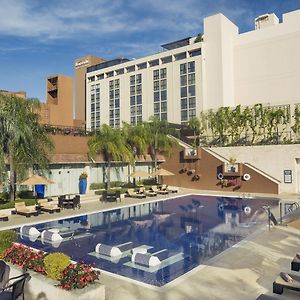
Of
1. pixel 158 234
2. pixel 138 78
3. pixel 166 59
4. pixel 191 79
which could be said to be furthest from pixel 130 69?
pixel 158 234

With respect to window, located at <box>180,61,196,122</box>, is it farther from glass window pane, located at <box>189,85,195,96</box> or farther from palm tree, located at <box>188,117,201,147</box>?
palm tree, located at <box>188,117,201,147</box>

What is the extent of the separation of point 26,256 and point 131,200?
16.6 metres

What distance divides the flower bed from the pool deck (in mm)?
872

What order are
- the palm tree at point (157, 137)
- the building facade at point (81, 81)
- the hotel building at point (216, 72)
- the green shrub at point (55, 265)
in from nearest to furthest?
1. the green shrub at point (55, 265)
2. the palm tree at point (157, 137)
3. the hotel building at point (216, 72)
4. the building facade at point (81, 81)

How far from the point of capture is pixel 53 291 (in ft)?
22.2

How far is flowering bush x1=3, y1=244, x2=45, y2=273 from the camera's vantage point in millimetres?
7562

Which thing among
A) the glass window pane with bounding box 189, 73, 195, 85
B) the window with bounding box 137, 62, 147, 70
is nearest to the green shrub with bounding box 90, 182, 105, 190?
the glass window pane with bounding box 189, 73, 195, 85

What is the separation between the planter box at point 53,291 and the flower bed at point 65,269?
12 cm

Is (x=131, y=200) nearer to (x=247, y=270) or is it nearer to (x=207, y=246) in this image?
(x=207, y=246)

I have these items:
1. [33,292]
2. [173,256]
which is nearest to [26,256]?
[33,292]

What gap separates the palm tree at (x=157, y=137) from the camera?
32312 millimetres

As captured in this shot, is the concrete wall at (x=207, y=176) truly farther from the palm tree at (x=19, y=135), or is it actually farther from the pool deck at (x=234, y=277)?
the pool deck at (x=234, y=277)

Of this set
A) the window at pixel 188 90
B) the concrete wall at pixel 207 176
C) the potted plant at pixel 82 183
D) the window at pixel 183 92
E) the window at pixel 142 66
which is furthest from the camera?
the window at pixel 142 66

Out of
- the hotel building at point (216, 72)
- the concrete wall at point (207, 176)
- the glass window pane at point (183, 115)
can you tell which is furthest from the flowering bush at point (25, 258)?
the glass window pane at point (183, 115)
